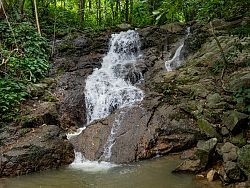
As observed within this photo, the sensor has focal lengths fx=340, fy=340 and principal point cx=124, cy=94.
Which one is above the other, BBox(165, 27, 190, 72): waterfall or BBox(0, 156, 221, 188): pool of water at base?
BBox(165, 27, 190, 72): waterfall

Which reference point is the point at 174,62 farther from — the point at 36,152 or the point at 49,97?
the point at 36,152

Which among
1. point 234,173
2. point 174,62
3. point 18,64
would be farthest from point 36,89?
point 234,173

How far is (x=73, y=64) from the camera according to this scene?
14.2 m

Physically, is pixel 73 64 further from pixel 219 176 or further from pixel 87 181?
pixel 219 176

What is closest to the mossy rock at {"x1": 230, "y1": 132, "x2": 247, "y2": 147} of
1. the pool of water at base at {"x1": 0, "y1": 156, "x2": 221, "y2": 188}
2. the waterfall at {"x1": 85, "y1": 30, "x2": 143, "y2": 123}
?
the pool of water at base at {"x1": 0, "y1": 156, "x2": 221, "y2": 188}

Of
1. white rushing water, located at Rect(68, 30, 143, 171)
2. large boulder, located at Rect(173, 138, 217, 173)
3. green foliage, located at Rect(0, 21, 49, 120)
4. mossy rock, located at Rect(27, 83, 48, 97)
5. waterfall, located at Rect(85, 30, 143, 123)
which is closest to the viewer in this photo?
large boulder, located at Rect(173, 138, 217, 173)

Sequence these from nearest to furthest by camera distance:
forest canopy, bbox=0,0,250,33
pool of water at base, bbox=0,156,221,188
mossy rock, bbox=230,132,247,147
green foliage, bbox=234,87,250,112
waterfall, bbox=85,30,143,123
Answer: pool of water at base, bbox=0,156,221,188, mossy rock, bbox=230,132,247,147, green foliage, bbox=234,87,250,112, waterfall, bbox=85,30,143,123, forest canopy, bbox=0,0,250,33

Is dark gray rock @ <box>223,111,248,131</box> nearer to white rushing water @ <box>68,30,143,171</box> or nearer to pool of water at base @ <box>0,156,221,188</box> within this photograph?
pool of water at base @ <box>0,156,221,188</box>

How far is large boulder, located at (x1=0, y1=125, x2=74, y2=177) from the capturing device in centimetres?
809

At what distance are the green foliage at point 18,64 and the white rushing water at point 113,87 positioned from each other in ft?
6.30

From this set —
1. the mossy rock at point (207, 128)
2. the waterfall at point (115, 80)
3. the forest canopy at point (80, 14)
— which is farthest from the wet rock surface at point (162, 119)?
the forest canopy at point (80, 14)

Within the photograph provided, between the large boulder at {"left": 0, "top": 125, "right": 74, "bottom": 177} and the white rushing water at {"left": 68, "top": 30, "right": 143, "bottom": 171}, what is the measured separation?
49 cm

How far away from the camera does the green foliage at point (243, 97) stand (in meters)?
8.72

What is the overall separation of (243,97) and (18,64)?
7507 millimetres
